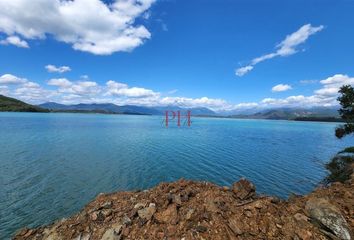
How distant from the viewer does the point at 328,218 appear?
964cm

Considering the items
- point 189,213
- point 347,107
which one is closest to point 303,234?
point 189,213

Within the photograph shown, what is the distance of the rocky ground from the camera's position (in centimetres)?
962

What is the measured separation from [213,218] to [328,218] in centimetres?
538

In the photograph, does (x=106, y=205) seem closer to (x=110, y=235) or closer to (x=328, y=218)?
(x=110, y=235)

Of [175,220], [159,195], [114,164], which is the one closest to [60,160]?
[114,164]

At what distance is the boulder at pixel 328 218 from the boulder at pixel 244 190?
10.4 ft

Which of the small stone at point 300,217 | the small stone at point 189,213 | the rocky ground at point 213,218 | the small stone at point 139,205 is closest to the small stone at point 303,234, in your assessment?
the rocky ground at point 213,218

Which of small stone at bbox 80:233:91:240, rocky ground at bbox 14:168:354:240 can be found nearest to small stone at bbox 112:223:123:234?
rocky ground at bbox 14:168:354:240

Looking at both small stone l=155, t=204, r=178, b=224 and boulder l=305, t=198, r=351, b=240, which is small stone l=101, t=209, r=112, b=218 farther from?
boulder l=305, t=198, r=351, b=240

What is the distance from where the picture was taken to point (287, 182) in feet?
99.5

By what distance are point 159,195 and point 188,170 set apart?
20.6 m

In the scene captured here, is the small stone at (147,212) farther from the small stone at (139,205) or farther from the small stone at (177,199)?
the small stone at (177,199)

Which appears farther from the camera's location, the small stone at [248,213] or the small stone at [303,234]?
the small stone at [248,213]

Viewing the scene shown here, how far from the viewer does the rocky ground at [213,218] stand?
9625 millimetres
